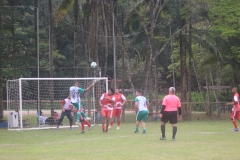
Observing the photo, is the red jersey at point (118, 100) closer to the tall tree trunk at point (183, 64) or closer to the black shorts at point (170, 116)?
the black shorts at point (170, 116)

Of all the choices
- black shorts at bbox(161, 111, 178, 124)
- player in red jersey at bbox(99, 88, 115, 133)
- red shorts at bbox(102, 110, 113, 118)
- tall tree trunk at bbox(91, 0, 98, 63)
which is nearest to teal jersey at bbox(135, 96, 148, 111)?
player in red jersey at bbox(99, 88, 115, 133)

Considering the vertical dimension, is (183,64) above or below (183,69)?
above

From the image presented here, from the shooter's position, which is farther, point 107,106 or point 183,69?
point 183,69

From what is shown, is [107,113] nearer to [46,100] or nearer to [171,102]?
[171,102]

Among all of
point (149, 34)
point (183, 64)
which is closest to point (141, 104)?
point (183, 64)

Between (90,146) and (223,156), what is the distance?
15.7 feet

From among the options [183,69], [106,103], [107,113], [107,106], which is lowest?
[107,113]

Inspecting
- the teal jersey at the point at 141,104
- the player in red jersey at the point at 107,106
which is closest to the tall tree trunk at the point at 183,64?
the player in red jersey at the point at 107,106

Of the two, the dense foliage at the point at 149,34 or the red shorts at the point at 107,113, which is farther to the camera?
the dense foliage at the point at 149,34

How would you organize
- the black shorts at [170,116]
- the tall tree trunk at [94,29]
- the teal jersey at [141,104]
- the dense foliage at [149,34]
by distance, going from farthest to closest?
the tall tree trunk at [94,29] → the dense foliage at [149,34] → the teal jersey at [141,104] → the black shorts at [170,116]

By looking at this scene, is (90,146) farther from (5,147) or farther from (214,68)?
(214,68)

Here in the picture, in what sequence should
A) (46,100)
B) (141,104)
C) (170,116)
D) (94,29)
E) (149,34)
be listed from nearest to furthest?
1. (170,116)
2. (141,104)
3. (46,100)
4. (94,29)
5. (149,34)

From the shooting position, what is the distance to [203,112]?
4200cm

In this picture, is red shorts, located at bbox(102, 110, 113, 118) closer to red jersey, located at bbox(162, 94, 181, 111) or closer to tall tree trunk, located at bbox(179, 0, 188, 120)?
red jersey, located at bbox(162, 94, 181, 111)
